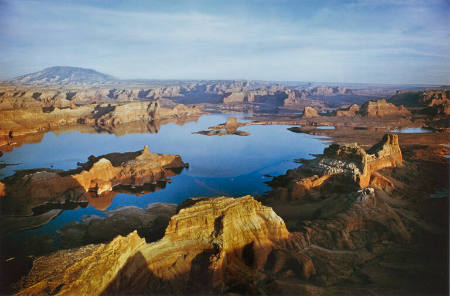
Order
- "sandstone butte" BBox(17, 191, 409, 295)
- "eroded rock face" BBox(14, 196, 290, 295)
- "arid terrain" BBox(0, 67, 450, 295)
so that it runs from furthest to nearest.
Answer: "arid terrain" BBox(0, 67, 450, 295)
"sandstone butte" BBox(17, 191, 409, 295)
"eroded rock face" BBox(14, 196, 290, 295)

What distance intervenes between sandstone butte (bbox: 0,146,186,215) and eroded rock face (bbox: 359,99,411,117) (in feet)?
212

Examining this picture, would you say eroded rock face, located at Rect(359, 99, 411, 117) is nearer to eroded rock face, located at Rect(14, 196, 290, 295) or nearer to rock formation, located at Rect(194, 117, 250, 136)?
rock formation, located at Rect(194, 117, 250, 136)

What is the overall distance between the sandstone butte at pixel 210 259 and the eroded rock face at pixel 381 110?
230 feet

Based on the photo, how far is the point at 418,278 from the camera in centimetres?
1212

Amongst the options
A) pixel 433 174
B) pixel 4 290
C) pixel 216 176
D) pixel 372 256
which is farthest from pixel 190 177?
pixel 433 174

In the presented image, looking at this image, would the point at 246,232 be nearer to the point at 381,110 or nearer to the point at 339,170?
the point at 339,170

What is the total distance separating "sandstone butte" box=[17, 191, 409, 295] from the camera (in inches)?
350

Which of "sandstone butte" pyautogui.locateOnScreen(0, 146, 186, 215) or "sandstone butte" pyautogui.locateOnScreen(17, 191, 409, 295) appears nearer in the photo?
"sandstone butte" pyautogui.locateOnScreen(17, 191, 409, 295)

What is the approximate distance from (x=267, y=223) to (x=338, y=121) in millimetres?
67779

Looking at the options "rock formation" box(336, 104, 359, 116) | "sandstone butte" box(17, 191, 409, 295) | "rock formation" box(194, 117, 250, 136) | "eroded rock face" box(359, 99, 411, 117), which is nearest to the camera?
"sandstone butte" box(17, 191, 409, 295)

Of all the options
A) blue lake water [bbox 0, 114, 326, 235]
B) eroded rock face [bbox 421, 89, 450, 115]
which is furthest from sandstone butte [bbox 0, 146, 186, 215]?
eroded rock face [bbox 421, 89, 450, 115]

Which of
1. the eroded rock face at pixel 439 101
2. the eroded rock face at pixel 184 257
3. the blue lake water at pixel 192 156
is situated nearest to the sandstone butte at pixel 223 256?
the eroded rock face at pixel 184 257

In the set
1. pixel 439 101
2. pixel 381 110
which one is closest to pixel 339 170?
pixel 381 110

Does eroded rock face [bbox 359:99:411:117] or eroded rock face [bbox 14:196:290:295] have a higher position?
eroded rock face [bbox 359:99:411:117]
